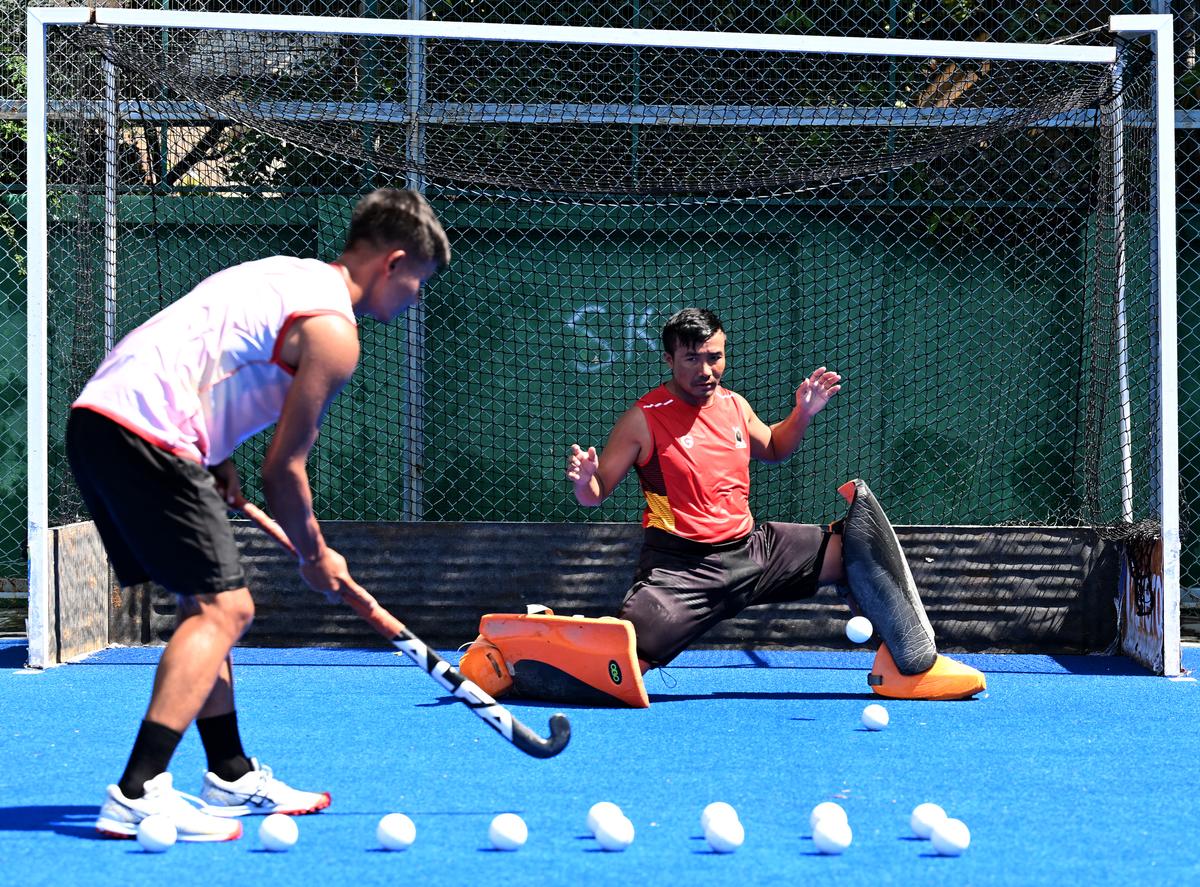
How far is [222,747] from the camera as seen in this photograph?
3502 millimetres

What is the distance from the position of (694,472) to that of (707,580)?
0.43m

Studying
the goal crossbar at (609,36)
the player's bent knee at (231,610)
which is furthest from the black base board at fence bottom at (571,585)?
the player's bent knee at (231,610)

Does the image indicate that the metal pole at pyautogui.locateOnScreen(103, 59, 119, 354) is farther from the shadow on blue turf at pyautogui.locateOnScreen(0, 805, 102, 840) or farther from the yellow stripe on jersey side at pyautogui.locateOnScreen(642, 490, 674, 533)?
the shadow on blue turf at pyautogui.locateOnScreen(0, 805, 102, 840)

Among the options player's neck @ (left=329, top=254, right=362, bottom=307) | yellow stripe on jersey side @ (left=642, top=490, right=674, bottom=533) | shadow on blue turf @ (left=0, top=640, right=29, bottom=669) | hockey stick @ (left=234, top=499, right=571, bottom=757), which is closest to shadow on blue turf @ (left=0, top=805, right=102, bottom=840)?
hockey stick @ (left=234, top=499, right=571, bottom=757)

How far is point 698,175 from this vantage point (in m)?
7.45

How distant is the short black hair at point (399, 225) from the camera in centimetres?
338

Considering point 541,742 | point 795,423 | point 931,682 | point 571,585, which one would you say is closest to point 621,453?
point 795,423

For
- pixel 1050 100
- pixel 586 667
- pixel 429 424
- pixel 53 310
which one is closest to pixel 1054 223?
pixel 1050 100

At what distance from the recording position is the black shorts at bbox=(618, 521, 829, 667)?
537 centimetres

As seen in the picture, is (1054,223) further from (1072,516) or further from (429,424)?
(429,424)

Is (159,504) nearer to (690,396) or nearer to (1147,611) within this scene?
(690,396)

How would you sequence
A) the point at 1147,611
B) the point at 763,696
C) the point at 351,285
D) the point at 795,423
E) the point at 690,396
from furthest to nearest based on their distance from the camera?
the point at 1147,611, the point at 795,423, the point at 690,396, the point at 763,696, the point at 351,285

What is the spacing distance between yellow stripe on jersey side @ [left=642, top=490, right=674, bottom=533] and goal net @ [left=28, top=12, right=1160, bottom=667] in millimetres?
1979

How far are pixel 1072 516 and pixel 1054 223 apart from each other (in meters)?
1.59
